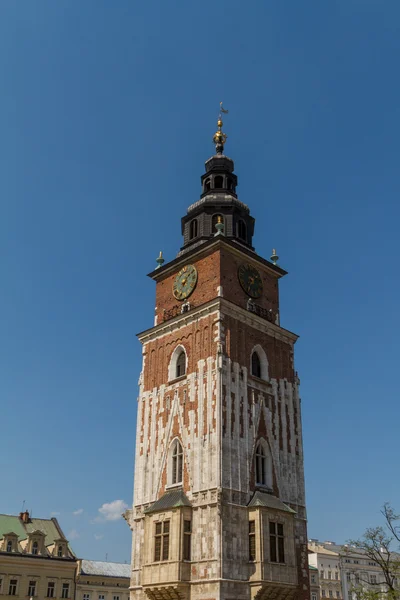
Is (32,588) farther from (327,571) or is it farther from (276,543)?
(327,571)

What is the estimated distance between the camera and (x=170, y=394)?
129ft

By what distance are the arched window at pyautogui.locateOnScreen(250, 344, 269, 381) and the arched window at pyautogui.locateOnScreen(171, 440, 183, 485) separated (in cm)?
650

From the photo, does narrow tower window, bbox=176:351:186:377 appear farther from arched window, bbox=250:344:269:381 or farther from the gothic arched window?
arched window, bbox=250:344:269:381

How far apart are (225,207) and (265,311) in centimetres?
774

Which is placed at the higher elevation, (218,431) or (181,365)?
(181,365)

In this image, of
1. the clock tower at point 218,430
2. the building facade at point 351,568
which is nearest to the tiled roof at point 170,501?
the clock tower at point 218,430

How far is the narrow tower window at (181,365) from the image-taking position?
4003 cm

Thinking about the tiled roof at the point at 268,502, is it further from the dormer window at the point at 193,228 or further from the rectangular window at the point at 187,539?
the dormer window at the point at 193,228

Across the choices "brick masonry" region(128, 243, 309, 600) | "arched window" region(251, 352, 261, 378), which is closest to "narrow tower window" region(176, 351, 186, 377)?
"brick masonry" region(128, 243, 309, 600)

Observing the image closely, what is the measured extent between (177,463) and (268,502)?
5.62m

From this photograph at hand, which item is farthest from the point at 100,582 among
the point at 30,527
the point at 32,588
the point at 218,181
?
the point at 218,181

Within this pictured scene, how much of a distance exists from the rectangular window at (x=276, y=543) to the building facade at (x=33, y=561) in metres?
33.8

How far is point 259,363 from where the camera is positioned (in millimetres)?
40500

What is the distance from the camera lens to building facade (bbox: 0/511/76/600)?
193ft
